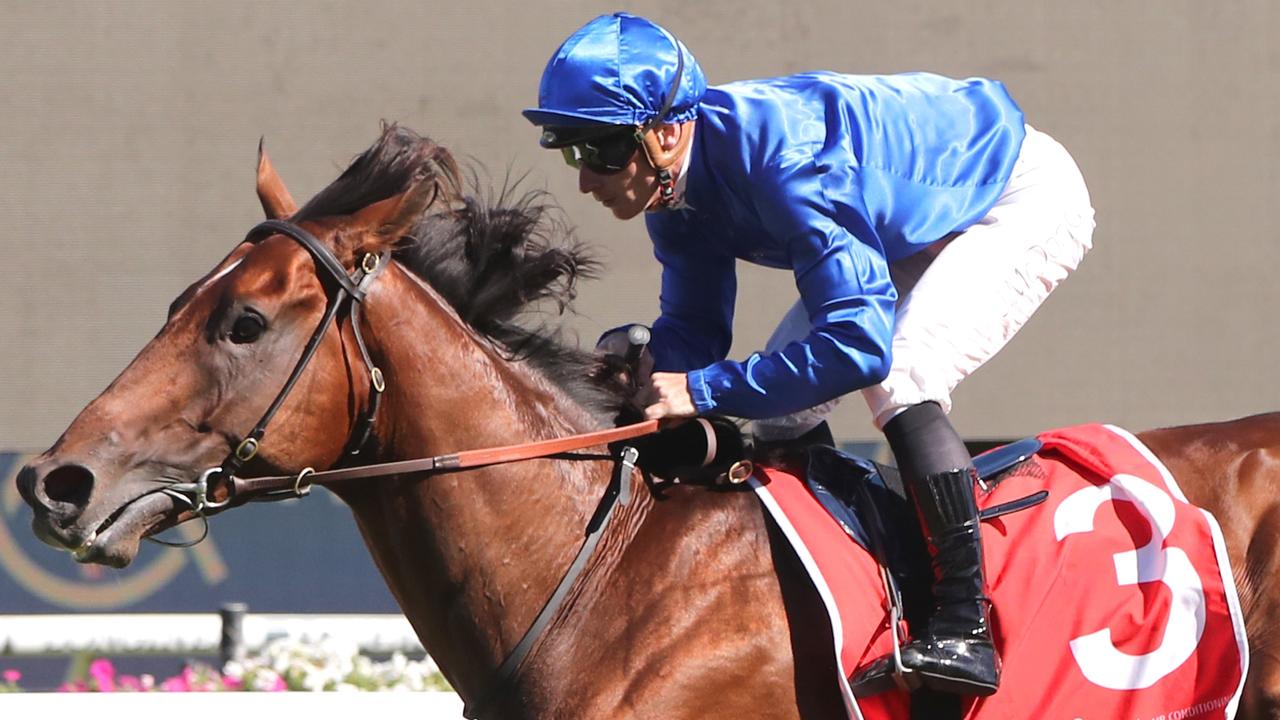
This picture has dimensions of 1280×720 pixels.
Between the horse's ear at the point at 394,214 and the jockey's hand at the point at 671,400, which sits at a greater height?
the horse's ear at the point at 394,214

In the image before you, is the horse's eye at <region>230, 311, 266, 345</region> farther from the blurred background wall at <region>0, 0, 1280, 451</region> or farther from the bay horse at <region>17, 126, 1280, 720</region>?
the blurred background wall at <region>0, 0, 1280, 451</region>

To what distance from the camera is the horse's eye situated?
234 cm

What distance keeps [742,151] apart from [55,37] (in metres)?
6.34

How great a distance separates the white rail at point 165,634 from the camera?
18.6ft

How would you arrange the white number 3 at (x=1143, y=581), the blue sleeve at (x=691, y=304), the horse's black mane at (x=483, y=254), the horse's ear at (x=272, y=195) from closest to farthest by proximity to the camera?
1. the white number 3 at (x=1143, y=581)
2. the horse's black mane at (x=483, y=254)
3. the horse's ear at (x=272, y=195)
4. the blue sleeve at (x=691, y=304)

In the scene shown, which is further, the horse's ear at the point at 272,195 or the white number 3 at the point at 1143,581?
the horse's ear at the point at 272,195

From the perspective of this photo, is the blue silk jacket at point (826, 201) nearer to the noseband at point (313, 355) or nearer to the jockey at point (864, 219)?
the jockey at point (864, 219)

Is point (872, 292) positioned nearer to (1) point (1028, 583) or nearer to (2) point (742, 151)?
(2) point (742, 151)

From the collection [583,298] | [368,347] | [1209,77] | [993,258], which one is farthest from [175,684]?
[1209,77]

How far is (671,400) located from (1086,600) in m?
0.79

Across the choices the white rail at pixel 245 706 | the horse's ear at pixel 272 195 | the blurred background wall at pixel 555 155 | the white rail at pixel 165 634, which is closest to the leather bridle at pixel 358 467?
the horse's ear at pixel 272 195

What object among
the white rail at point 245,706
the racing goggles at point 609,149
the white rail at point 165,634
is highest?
the racing goggles at point 609,149

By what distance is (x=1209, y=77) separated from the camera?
7832 mm

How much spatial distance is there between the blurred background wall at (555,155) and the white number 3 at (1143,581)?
207 inches
